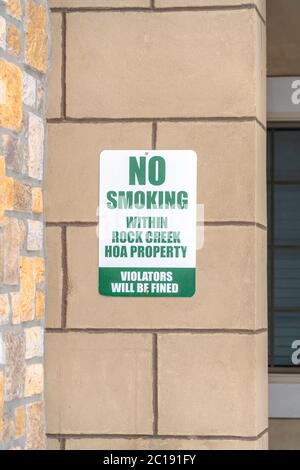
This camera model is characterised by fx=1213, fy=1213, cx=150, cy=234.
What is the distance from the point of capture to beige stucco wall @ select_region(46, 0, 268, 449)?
615 centimetres

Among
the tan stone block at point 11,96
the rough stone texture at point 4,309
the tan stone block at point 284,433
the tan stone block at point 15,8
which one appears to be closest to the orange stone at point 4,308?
the rough stone texture at point 4,309

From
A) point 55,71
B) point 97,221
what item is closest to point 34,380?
point 97,221

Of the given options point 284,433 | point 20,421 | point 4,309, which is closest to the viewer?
point 4,309

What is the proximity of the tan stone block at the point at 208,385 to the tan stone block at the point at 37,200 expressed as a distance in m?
0.90

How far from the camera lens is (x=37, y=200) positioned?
6.19m

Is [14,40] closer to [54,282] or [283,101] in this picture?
[54,282]

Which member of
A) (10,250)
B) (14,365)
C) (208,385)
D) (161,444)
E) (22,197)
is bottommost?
(161,444)

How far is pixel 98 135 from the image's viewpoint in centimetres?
630

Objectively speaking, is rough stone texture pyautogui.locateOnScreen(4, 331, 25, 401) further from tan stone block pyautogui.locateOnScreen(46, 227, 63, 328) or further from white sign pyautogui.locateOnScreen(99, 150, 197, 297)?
white sign pyautogui.locateOnScreen(99, 150, 197, 297)

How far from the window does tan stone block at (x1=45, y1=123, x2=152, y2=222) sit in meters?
3.02

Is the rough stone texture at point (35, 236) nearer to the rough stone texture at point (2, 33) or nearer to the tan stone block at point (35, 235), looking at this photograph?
the tan stone block at point (35, 235)

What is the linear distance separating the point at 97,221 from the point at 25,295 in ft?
1.92

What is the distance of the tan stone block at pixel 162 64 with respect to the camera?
245 inches

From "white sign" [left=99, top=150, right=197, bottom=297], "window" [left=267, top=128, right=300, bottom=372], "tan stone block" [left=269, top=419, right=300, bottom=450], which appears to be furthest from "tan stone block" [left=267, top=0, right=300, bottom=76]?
"white sign" [left=99, top=150, right=197, bottom=297]
